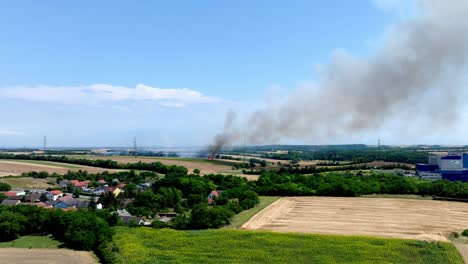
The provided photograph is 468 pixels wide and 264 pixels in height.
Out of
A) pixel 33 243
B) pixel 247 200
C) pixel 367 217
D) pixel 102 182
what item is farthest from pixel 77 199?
pixel 367 217

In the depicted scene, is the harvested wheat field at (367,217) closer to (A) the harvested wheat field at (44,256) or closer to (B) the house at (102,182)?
(A) the harvested wheat field at (44,256)

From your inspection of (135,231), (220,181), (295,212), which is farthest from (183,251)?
(220,181)

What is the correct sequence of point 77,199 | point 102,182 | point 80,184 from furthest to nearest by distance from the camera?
point 102,182 < point 80,184 < point 77,199

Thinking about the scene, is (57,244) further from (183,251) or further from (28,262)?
(183,251)

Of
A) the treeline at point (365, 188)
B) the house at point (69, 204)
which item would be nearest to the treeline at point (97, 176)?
the house at point (69, 204)

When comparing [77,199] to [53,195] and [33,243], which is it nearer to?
[53,195]

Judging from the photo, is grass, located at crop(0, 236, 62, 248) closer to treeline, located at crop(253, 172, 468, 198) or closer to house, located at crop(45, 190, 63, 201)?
house, located at crop(45, 190, 63, 201)
